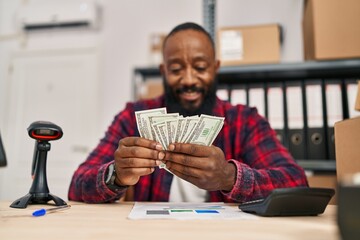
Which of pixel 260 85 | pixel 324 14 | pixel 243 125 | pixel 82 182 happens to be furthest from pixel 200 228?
pixel 324 14

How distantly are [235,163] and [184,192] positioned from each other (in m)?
0.45

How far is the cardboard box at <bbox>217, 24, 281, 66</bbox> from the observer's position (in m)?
1.82

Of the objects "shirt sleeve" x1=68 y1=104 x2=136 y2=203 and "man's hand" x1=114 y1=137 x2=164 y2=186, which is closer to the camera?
"man's hand" x1=114 y1=137 x2=164 y2=186

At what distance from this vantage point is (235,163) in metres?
0.91

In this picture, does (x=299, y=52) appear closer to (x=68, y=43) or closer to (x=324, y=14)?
(x=324, y=14)

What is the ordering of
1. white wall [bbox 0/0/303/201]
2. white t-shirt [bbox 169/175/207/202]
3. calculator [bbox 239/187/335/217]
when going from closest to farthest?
calculator [bbox 239/187/335/217] → white t-shirt [bbox 169/175/207/202] → white wall [bbox 0/0/303/201]

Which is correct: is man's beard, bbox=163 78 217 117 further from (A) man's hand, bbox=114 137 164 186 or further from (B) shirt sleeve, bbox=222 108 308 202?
(A) man's hand, bbox=114 137 164 186

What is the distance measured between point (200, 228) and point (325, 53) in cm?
140

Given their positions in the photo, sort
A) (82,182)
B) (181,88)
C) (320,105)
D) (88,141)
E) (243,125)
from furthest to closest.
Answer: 1. (88,141)
2. (320,105)
3. (181,88)
4. (243,125)
5. (82,182)

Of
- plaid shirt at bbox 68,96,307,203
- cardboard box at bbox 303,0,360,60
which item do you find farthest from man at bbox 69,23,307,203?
cardboard box at bbox 303,0,360,60

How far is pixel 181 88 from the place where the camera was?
4.59 feet

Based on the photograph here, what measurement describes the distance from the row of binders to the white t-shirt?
0.60 metres

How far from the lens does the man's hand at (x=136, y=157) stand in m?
0.84

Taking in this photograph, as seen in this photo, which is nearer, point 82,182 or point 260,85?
point 82,182
